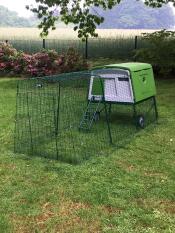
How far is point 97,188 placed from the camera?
24.1 feet

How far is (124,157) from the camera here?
9.07 m

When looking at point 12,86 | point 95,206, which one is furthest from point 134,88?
point 12,86

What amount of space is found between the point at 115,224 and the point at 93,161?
2691 millimetres

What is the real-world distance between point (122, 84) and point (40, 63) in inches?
453

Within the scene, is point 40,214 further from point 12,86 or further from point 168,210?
point 12,86

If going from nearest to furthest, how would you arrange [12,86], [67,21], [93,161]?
1. [93,161]
2. [12,86]
3. [67,21]

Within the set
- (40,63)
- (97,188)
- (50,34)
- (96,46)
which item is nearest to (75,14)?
(40,63)

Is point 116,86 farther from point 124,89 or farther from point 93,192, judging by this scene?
point 93,192

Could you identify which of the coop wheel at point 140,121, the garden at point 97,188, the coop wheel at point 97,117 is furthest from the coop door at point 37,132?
the coop wheel at point 140,121

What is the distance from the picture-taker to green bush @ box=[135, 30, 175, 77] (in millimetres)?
21781

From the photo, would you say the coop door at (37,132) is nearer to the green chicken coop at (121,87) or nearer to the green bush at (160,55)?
the green chicken coop at (121,87)

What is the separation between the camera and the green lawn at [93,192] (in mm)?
6152

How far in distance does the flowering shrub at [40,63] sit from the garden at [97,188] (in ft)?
32.5

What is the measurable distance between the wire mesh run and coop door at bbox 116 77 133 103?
23 cm
